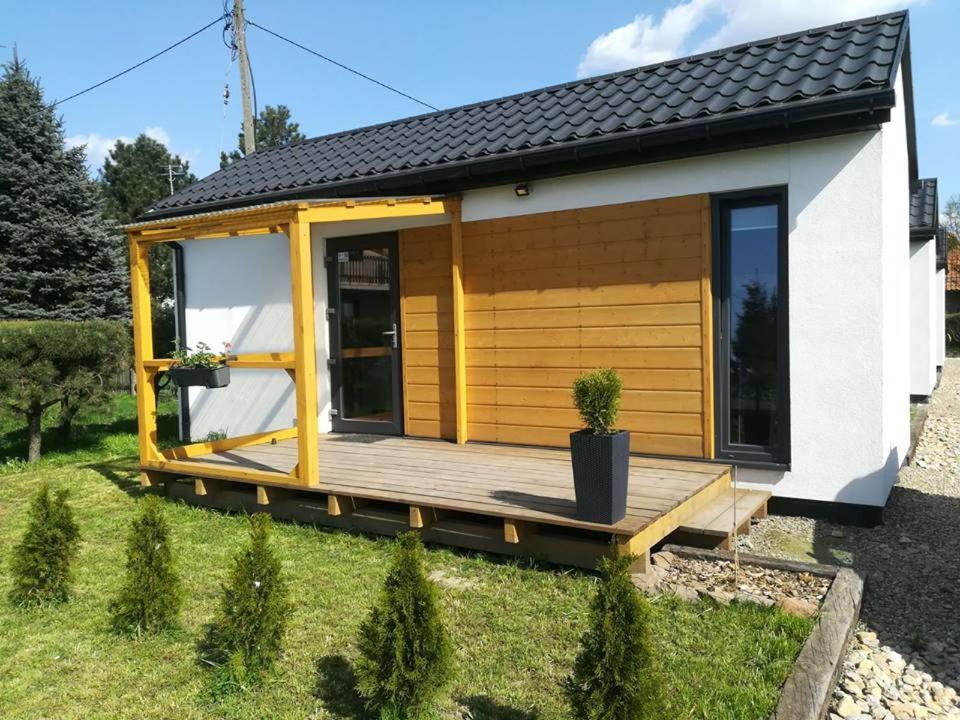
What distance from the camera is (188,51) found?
49.9ft

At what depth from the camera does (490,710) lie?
9.30 feet

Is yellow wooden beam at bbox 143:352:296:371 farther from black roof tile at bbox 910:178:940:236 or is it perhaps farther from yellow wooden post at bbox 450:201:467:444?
black roof tile at bbox 910:178:940:236

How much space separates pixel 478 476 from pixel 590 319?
1747mm

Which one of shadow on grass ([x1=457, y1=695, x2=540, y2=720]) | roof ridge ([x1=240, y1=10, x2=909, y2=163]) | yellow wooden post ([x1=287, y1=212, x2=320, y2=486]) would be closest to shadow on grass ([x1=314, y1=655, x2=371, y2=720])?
shadow on grass ([x1=457, y1=695, x2=540, y2=720])

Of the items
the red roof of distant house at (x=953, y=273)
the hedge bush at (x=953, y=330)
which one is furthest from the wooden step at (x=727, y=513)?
the red roof of distant house at (x=953, y=273)

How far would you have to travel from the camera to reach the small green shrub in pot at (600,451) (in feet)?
13.3

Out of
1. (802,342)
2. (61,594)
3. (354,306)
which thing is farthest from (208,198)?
(802,342)

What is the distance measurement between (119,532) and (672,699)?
4523 millimetres

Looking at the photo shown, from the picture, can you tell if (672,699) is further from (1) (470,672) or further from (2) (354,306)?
(2) (354,306)

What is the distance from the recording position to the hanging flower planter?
595 centimetres

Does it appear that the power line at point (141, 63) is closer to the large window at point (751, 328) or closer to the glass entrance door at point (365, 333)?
the glass entrance door at point (365, 333)

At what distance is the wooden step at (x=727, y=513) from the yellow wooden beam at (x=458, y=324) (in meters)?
2.59

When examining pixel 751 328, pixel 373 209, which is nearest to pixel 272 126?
pixel 373 209

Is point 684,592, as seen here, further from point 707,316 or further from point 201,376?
point 201,376
